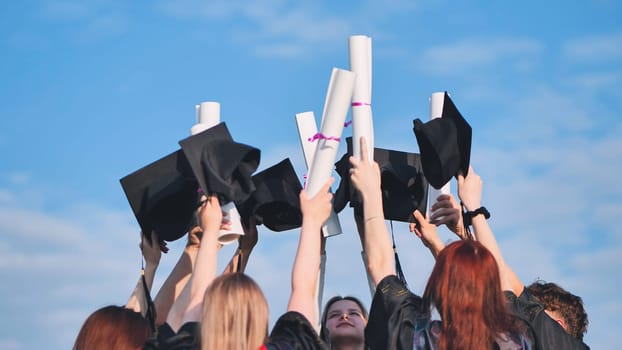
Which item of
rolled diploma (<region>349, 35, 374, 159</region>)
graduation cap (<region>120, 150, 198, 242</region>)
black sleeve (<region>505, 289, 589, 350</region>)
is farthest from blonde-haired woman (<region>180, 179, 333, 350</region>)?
black sleeve (<region>505, 289, 589, 350</region>)

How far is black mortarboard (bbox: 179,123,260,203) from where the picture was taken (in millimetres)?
5988

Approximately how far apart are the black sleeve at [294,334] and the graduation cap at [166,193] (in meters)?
1.59

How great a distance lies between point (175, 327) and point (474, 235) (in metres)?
1.85

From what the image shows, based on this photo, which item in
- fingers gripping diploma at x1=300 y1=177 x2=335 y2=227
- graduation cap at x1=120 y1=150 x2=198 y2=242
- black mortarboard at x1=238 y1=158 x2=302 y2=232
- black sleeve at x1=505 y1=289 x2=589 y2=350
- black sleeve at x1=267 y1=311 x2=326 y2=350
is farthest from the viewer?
black mortarboard at x1=238 y1=158 x2=302 y2=232

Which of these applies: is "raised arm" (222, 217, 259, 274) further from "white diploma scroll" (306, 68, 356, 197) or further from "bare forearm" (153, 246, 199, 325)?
"white diploma scroll" (306, 68, 356, 197)

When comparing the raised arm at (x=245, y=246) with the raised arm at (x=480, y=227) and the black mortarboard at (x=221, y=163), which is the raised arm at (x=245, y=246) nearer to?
the black mortarboard at (x=221, y=163)

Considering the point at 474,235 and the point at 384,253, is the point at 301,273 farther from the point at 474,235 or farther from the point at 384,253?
the point at 474,235

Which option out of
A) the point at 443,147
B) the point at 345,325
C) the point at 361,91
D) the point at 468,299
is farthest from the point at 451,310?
the point at 345,325

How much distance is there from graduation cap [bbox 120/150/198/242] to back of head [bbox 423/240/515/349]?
211 centimetres

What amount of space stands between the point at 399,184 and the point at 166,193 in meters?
1.58

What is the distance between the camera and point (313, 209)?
574cm

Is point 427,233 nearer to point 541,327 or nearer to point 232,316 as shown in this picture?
point 541,327

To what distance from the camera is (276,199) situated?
6.79 metres

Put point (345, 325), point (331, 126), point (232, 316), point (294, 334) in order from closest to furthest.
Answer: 1. point (232, 316)
2. point (294, 334)
3. point (331, 126)
4. point (345, 325)
